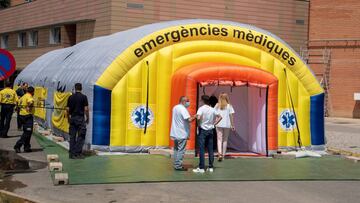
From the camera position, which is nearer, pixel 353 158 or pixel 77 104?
pixel 77 104

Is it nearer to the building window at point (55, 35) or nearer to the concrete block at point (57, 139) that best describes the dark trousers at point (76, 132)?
the concrete block at point (57, 139)

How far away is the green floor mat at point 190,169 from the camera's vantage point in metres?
11.2

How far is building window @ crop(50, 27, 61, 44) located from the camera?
40688 mm

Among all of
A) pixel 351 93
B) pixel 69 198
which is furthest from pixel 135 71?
pixel 351 93

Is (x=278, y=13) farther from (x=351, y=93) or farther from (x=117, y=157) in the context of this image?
(x=117, y=157)

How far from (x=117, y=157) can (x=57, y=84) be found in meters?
6.73

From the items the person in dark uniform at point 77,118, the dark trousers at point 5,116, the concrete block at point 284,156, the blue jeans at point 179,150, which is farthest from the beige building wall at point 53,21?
the blue jeans at point 179,150

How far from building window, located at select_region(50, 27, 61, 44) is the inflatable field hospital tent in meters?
24.1

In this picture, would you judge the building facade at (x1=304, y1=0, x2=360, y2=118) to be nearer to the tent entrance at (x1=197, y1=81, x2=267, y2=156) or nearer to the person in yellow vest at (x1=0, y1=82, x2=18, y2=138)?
the tent entrance at (x1=197, y1=81, x2=267, y2=156)

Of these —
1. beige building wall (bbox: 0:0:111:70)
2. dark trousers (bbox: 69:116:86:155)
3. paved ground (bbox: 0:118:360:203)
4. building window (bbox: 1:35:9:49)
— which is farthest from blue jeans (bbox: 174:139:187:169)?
building window (bbox: 1:35:9:49)

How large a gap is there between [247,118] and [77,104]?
211 inches

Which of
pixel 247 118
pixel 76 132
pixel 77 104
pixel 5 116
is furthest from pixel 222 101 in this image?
pixel 5 116

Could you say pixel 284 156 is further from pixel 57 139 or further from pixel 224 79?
pixel 57 139

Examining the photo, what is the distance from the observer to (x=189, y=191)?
9.95 metres
